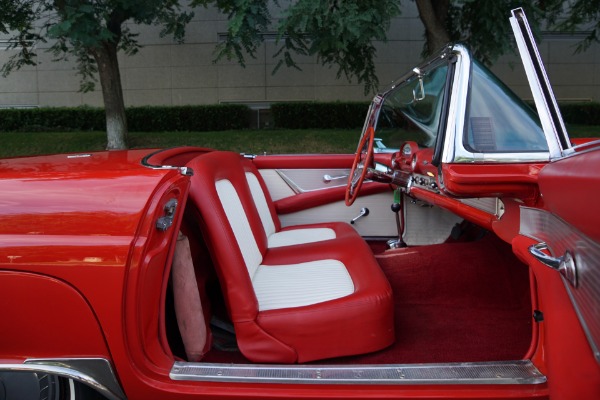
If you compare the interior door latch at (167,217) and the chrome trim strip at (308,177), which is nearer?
the interior door latch at (167,217)

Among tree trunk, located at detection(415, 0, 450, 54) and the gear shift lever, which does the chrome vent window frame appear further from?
tree trunk, located at detection(415, 0, 450, 54)

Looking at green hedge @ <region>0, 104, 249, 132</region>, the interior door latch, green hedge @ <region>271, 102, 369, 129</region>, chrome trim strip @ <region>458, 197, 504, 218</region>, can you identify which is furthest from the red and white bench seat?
green hedge @ <region>0, 104, 249, 132</region>

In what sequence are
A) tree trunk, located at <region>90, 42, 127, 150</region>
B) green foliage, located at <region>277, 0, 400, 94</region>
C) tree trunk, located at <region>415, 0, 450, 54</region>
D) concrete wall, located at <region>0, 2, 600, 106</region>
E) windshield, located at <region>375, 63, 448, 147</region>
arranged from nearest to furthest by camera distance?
windshield, located at <region>375, 63, 448, 147</region>
green foliage, located at <region>277, 0, 400, 94</region>
tree trunk, located at <region>415, 0, 450, 54</region>
tree trunk, located at <region>90, 42, 127, 150</region>
concrete wall, located at <region>0, 2, 600, 106</region>

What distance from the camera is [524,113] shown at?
1.86 metres

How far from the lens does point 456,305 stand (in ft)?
8.59

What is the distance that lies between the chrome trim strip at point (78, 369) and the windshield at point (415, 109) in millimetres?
1644

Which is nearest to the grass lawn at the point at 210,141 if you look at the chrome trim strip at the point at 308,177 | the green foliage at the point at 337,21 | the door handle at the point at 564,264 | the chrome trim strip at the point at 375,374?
the green foliage at the point at 337,21

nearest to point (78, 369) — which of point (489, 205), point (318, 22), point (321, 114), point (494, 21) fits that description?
point (489, 205)

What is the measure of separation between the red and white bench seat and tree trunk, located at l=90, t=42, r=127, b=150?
7.27 m

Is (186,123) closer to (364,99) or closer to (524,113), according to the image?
(364,99)

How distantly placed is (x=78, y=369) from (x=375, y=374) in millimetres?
898

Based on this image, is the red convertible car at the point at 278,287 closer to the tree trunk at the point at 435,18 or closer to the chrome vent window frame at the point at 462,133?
the chrome vent window frame at the point at 462,133

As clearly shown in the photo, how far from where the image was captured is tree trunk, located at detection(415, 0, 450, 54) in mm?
7273

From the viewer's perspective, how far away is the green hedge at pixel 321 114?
1179 centimetres
